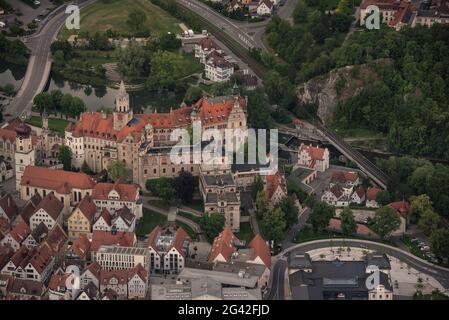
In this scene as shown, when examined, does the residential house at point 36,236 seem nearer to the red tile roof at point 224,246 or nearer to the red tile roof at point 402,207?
the red tile roof at point 224,246

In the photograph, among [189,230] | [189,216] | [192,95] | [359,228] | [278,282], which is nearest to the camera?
[278,282]

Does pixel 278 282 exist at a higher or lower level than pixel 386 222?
lower

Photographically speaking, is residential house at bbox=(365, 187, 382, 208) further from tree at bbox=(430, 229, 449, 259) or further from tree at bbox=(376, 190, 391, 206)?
tree at bbox=(430, 229, 449, 259)

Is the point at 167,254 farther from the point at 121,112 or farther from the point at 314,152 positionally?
the point at 314,152

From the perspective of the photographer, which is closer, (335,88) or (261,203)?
(261,203)

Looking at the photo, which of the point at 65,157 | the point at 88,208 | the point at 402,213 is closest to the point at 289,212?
the point at 402,213

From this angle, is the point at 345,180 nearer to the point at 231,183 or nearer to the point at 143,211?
the point at 231,183

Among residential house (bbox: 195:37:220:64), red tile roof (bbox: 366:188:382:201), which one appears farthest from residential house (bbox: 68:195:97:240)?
residential house (bbox: 195:37:220:64)
